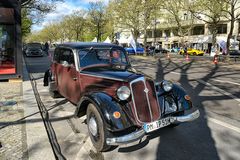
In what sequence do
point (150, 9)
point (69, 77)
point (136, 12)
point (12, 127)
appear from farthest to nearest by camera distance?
point (136, 12), point (150, 9), point (69, 77), point (12, 127)

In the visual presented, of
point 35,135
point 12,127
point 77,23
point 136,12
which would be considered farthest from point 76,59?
point 77,23

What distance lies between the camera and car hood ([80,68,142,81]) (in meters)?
4.71

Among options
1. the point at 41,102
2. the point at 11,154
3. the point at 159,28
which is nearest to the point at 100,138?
the point at 11,154

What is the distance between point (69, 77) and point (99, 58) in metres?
0.92

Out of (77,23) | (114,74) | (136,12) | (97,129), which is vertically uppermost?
(77,23)

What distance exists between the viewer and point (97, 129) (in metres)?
4.62

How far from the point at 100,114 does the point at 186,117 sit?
5.27 ft

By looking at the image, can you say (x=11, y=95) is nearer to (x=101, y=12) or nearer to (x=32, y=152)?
(x=32, y=152)

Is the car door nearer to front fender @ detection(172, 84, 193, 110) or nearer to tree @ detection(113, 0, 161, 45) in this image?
front fender @ detection(172, 84, 193, 110)

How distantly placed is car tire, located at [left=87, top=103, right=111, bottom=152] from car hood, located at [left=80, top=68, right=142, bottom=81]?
67cm

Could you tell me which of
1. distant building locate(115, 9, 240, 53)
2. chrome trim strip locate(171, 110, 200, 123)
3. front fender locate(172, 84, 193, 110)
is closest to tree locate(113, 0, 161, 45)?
distant building locate(115, 9, 240, 53)

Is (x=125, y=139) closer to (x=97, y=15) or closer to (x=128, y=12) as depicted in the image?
(x=128, y=12)

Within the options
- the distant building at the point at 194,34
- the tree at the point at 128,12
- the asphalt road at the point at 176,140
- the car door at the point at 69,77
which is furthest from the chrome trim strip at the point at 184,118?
the distant building at the point at 194,34

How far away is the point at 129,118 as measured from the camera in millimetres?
4414
